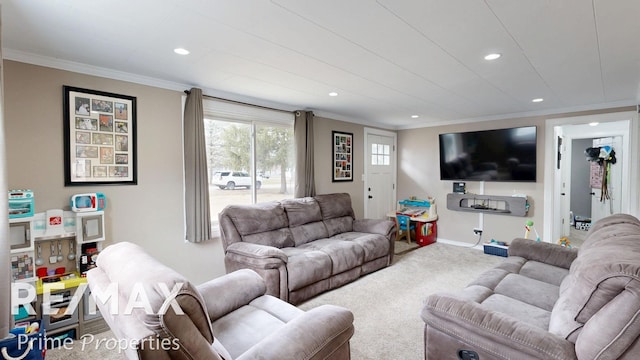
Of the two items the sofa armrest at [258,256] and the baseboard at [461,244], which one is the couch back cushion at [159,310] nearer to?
the sofa armrest at [258,256]

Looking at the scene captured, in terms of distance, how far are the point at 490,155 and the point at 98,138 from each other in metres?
5.38

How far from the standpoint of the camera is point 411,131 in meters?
6.16

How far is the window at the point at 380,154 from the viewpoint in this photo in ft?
19.2

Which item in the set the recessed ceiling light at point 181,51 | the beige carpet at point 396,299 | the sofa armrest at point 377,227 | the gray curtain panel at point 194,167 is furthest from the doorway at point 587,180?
the recessed ceiling light at point 181,51

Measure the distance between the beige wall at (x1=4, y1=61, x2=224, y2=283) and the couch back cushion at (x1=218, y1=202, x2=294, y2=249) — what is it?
1.60ft

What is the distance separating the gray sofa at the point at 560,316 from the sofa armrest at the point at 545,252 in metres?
0.62

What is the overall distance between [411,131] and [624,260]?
16.6 feet

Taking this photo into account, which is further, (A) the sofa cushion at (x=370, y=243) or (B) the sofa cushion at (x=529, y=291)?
(A) the sofa cushion at (x=370, y=243)

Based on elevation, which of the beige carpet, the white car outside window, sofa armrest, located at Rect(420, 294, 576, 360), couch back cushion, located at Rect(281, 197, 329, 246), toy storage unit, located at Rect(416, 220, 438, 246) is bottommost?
the beige carpet

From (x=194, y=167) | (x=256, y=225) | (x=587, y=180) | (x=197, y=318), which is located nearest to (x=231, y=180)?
(x=194, y=167)

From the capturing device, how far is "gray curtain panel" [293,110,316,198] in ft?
14.4

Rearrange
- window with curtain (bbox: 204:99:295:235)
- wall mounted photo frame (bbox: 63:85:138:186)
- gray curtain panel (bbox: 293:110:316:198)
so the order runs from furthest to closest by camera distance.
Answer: gray curtain panel (bbox: 293:110:316:198), window with curtain (bbox: 204:99:295:235), wall mounted photo frame (bbox: 63:85:138:186)

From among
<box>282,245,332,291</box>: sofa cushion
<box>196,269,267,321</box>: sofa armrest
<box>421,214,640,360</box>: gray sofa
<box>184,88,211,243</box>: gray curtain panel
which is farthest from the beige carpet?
<box>184,88,211,243</box>: gray curtain panel

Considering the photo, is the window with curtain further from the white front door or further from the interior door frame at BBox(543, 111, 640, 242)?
the interior door frame at BBox(543, 111, 640, 242)
